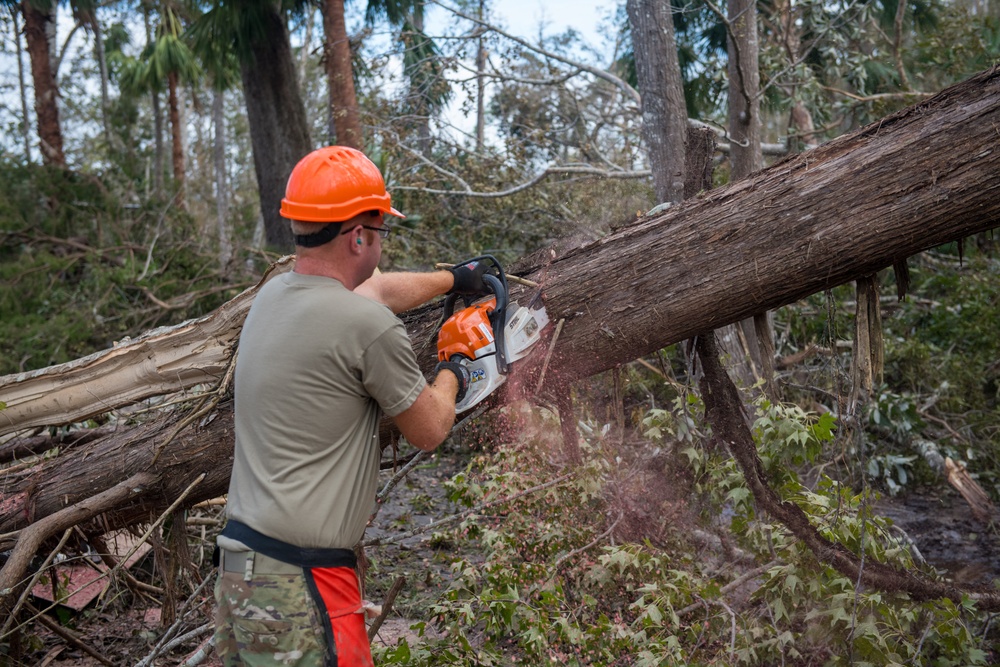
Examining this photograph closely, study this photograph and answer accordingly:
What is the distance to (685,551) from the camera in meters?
4.11

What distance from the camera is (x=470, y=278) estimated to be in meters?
2.61

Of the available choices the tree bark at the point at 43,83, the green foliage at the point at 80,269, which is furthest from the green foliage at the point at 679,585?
the tree bark at the point at 43,83

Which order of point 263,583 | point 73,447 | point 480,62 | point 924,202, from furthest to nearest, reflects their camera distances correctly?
point 480,62 < point 73,447 < point 924,202 < point 263,583

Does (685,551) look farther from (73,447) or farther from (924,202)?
(73,447)

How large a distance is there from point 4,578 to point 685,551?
123 inches

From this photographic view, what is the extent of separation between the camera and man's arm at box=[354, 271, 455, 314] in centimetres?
256

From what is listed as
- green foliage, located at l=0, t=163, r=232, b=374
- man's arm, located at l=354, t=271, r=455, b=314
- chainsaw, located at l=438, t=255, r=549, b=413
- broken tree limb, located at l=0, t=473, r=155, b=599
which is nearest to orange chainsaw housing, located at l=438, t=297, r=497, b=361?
chainsaw, located at l=438, t=255, r=549, b=413

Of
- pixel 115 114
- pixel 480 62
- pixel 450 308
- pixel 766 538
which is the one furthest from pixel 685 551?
pixel 115 114

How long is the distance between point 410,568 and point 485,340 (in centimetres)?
283

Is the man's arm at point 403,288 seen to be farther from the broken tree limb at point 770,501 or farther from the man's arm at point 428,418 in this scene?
the broken tree limb at point 770,501

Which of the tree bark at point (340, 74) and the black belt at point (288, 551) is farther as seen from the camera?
the tree bark at point (340, 74)

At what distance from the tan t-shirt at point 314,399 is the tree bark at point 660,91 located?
3.55 metres

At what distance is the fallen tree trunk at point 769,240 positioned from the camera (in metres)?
2.34

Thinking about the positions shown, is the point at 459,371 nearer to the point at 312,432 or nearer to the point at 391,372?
the point at 391,372
